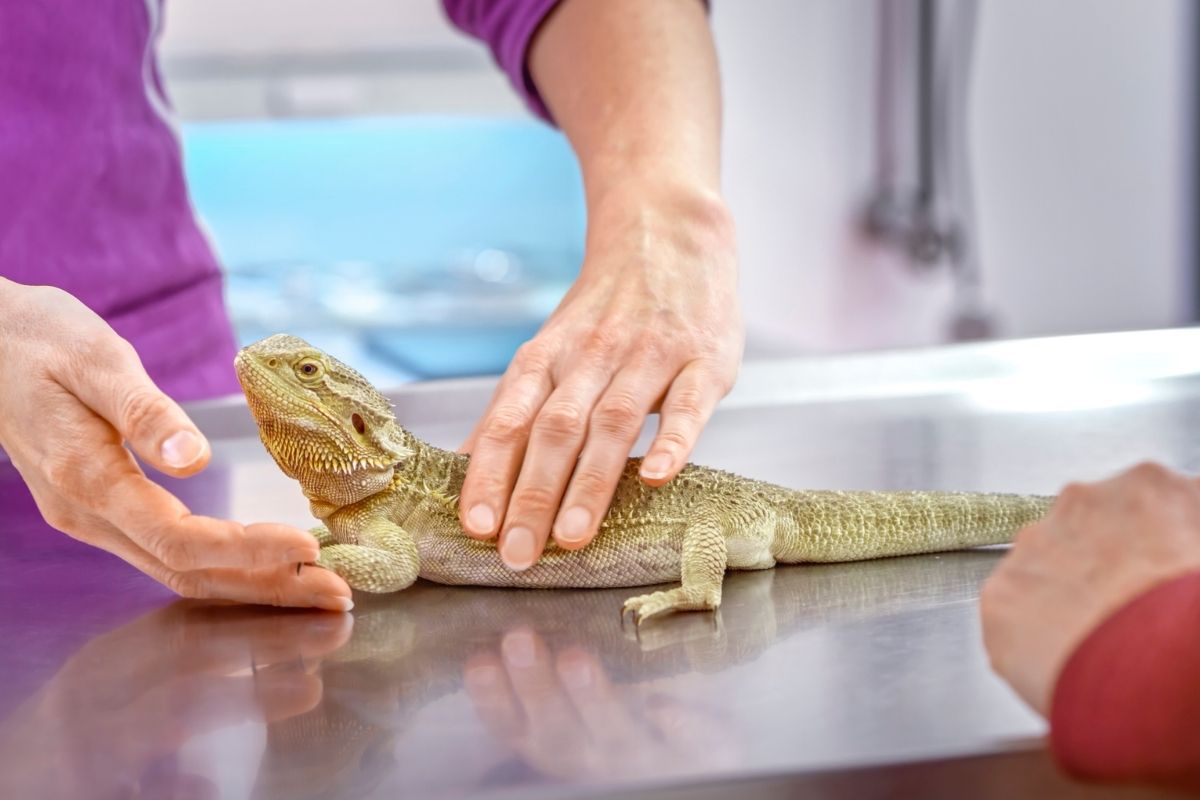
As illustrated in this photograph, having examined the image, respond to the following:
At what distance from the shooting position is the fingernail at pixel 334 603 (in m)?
1.42

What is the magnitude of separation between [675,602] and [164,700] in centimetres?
53

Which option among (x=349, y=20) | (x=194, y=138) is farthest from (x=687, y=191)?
(x=194, y=138)

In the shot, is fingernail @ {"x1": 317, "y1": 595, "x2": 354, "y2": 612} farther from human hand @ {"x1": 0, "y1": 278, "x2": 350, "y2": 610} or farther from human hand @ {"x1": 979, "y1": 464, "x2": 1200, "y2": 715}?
human hand @ {"x1": 979, "y1": 464, "x2": 1200, "y2": 715}

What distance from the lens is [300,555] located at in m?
1.36

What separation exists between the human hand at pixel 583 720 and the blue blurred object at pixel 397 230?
3.71 metres

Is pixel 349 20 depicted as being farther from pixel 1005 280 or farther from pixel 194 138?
pixel 1005 280

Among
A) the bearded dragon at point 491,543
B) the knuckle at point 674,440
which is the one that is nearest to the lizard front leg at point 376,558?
the bearded dragon at point 491,543

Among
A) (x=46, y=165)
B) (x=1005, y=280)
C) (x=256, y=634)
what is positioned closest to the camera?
(x=256, y=634)

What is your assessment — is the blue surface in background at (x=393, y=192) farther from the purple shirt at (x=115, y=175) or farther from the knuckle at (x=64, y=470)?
the knuckle at (x=64, y=470)

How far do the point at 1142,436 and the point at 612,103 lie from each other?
1.03 meters

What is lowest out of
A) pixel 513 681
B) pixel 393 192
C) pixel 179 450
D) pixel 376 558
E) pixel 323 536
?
pixel 393 192

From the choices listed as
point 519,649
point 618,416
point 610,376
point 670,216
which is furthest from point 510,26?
point 519,649

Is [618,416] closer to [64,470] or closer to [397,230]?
[64,470]

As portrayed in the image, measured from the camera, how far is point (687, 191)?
201 centimetres
